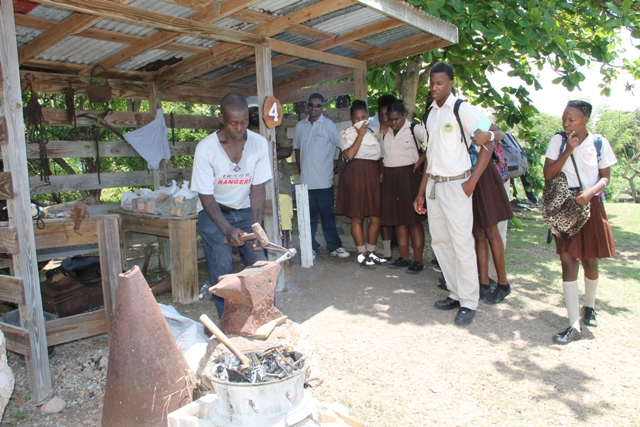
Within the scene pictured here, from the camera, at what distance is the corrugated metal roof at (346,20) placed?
15.9ft

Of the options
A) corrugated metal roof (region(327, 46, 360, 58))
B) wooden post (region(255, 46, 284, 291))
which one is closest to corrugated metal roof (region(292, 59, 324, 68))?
corrugated metal roof (region(327, 46, 360, 58))

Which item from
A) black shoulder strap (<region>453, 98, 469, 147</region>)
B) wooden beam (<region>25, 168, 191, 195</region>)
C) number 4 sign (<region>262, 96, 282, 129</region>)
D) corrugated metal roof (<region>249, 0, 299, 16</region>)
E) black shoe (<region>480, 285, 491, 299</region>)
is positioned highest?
corrugated metal roof (<region>249, 0, 299, 16</region>)

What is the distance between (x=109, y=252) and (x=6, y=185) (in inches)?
32.4

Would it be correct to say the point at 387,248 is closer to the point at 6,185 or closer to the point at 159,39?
the point at 159,39

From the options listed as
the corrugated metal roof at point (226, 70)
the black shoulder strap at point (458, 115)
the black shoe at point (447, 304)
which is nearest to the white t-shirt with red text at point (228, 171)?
the black shoulder strap at point (458, 115)

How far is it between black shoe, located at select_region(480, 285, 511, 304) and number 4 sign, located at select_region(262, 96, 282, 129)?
2.85m

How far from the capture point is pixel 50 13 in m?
4.40

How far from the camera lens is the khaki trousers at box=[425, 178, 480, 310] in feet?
14.3

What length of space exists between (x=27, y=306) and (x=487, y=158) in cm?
361

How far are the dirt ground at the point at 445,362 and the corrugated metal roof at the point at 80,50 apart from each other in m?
2.91

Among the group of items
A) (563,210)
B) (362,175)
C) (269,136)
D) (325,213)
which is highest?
(269,136)

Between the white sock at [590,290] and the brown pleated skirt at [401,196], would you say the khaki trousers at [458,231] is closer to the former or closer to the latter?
the white sock at [590,290]

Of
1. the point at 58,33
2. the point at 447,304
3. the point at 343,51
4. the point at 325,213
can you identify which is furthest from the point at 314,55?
the point at 447,304

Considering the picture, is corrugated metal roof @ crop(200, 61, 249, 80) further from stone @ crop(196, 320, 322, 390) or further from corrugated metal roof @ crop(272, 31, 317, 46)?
stone @ crop(196, 320, 322, 390)
